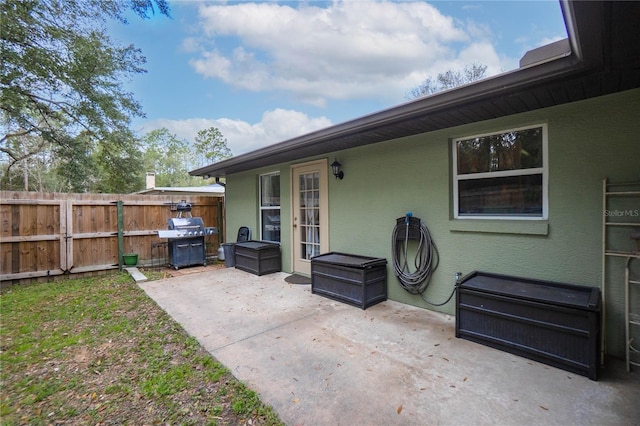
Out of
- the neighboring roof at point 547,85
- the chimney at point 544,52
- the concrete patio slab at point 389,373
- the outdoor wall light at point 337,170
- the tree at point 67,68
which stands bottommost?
the concrete patio slab at point 389,373

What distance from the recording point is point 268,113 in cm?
2017

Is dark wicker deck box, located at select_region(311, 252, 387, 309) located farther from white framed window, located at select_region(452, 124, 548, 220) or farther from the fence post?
the fence post

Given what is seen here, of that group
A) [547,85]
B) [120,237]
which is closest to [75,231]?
[120,237]

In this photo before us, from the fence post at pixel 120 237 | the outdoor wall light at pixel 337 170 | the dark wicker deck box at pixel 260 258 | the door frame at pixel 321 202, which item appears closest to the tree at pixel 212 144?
the fence post at pixel 120 237

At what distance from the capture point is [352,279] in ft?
12.7

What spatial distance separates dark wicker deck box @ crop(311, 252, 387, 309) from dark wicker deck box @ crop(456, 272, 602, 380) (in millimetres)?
1212

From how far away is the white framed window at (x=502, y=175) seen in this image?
114 inches

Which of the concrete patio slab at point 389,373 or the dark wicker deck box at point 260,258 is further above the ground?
the dark wicker deck box at point 260,258

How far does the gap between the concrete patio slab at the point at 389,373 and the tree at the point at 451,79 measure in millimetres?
15137

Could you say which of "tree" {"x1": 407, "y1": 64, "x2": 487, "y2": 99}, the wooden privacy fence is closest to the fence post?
the wooden privacy fence

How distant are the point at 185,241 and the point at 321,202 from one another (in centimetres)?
360

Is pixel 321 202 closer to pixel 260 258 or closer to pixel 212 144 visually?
pixel 260 258

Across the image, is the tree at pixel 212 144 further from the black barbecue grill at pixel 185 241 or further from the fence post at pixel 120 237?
the black barbecue grill at pixel 185 241

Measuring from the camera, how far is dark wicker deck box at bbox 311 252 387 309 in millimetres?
3792
